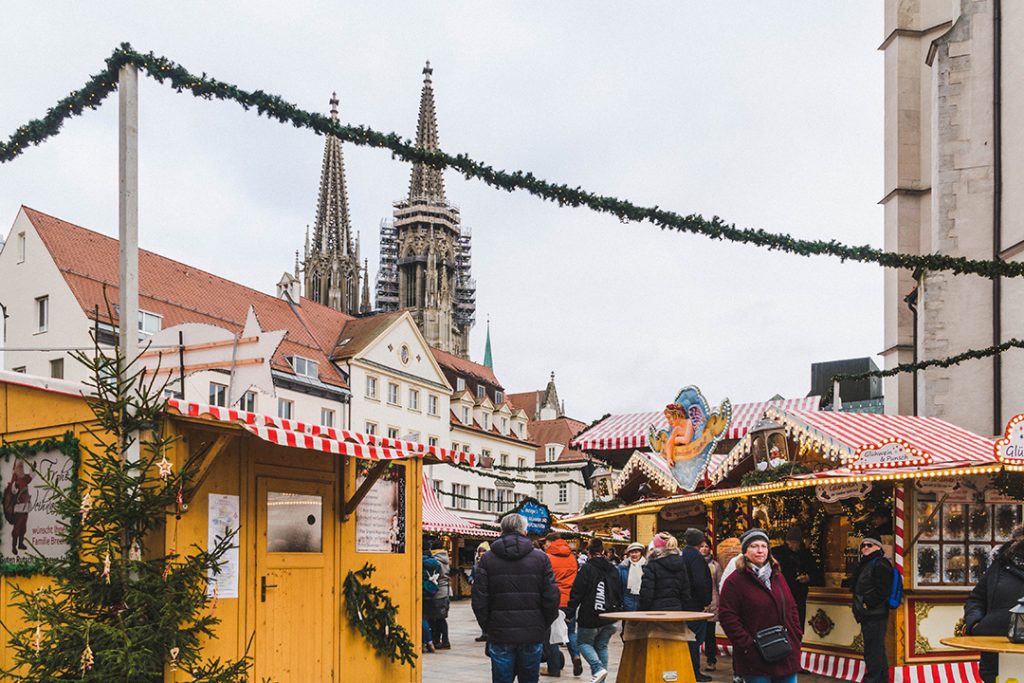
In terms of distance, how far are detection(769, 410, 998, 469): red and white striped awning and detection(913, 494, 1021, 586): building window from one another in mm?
661

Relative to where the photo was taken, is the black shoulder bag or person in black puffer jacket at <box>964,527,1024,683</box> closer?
the black shoulder bag

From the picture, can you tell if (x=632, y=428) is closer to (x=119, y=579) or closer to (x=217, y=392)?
(x=217, y=392)

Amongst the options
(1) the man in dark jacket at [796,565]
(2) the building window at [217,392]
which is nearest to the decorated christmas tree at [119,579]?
(1) the man in dark jacket at [796,565]

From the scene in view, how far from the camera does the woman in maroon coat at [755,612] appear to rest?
26.5 ft

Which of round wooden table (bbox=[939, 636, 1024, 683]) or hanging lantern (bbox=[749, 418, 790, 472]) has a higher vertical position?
hanging lantern (bbox=[749, 418, 790, 472])

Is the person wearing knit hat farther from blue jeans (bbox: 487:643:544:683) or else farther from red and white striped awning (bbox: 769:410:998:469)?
blue jeans (bbox: 487:643:544:683)

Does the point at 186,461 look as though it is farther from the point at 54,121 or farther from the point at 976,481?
the point at 976,481

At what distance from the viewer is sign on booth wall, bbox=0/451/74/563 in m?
9.59

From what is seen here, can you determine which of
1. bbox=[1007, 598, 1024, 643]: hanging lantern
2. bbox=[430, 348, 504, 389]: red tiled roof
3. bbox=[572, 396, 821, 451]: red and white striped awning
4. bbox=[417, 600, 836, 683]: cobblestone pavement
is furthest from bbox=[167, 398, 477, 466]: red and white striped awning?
bbox=[430, 348, 504, 389]: red tiled roof

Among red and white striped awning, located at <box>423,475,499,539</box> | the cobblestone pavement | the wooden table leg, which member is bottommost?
the cobblestone pavement

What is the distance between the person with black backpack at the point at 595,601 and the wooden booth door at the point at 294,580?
3.09 meters

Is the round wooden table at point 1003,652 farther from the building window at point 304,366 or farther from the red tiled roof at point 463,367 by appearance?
the red tiled roof at point 463,367

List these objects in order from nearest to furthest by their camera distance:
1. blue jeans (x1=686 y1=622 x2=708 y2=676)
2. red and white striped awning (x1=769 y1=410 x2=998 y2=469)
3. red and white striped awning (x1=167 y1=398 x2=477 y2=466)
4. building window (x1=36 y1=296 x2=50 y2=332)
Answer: red and white striped awning (x1=167 y1=398 x2=477 y2=466) < blue jeans (x1=686 y1=622 x2=708 y2=676) < red and white striped awning (x1=769 y1=410 x2=998 y2=469) < building window (x1=36 y1=296 x2=50 y2=332)

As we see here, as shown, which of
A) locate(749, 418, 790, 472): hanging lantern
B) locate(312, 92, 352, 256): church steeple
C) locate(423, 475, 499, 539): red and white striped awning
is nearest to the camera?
locate(749, 418, 790, 472): hanging lantern
